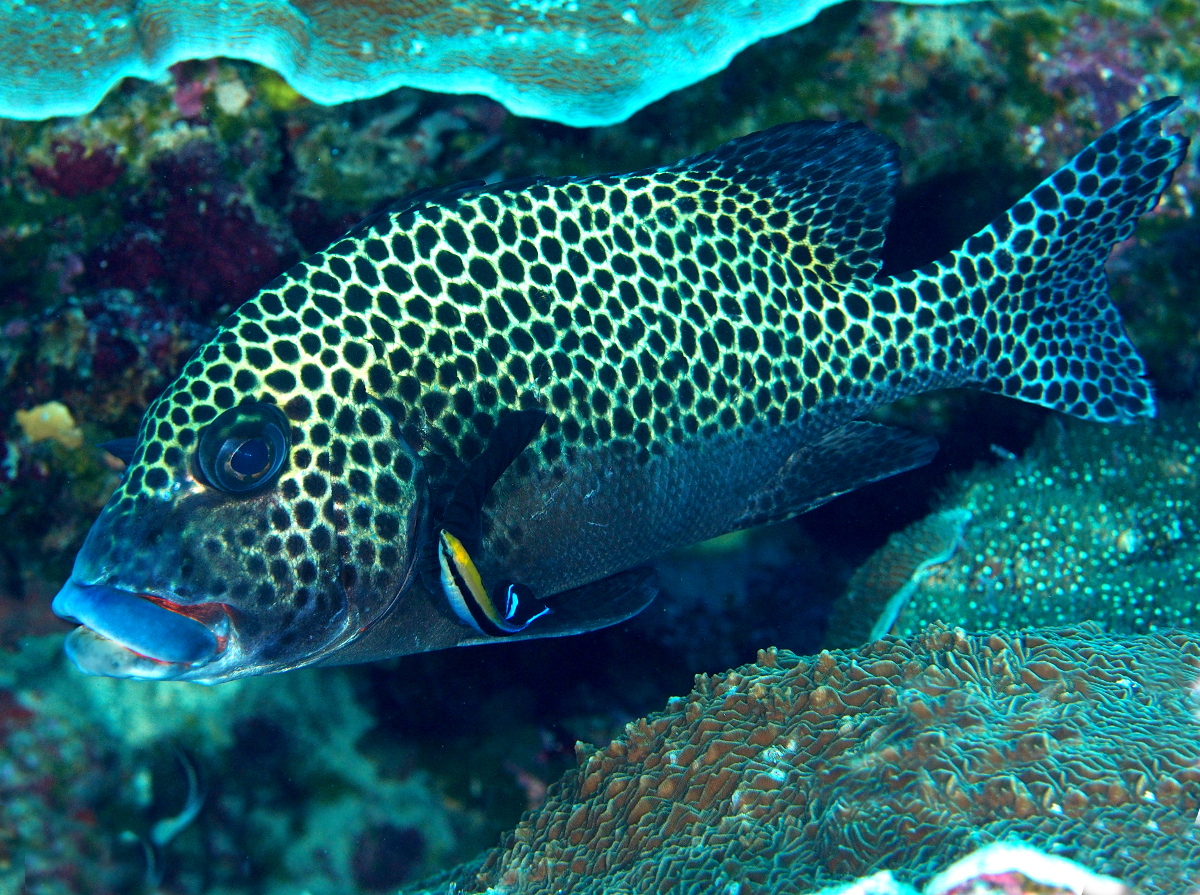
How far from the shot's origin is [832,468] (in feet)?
9.18

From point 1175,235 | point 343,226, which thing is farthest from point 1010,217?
point 343,226

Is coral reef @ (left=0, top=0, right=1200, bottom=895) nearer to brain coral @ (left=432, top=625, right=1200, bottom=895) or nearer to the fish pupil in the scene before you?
brain coral @ (left=432, top=625, right=1200, bottom=895)

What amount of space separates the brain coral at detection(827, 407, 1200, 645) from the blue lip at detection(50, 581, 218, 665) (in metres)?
2.95

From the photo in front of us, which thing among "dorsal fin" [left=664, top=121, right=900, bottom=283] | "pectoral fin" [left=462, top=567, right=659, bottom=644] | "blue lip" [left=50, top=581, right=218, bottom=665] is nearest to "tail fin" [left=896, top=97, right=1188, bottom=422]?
"dorsal fin" [left=664, top=121, right=900, bottom=283]

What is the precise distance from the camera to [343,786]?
343 centimetres

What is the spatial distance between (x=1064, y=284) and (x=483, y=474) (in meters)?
2.50

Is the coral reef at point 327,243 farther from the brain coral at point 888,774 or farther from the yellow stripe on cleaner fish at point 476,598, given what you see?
the yellow stripe on cleaner fish at point 476,598

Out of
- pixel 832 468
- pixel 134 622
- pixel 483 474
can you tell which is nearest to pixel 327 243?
pixel 483 474

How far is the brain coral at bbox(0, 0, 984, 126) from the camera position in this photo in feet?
9.05

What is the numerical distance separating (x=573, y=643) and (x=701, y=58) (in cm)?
275

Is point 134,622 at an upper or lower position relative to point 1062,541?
upper

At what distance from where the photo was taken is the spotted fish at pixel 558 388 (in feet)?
6.24

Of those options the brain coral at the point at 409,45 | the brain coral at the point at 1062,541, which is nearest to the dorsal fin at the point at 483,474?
the brain coral at the point at 409,45

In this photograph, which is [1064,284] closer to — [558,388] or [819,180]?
[819,180]
